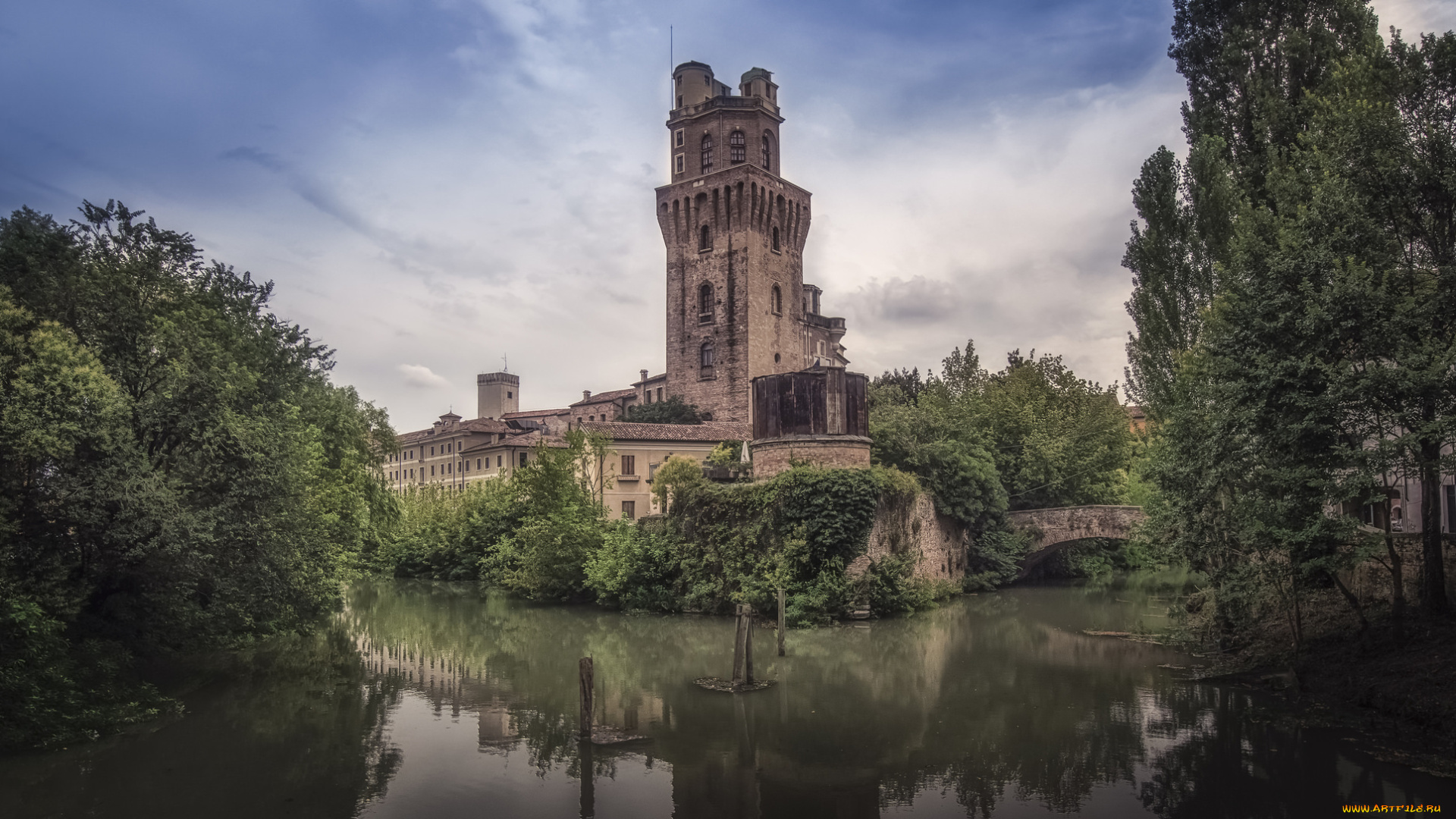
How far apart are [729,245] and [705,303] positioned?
140 inches

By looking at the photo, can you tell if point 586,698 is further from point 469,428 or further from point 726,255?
point 469,428

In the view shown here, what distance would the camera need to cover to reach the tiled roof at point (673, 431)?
47219mm

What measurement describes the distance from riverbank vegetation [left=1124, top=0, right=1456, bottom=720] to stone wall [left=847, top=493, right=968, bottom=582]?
9.39 m

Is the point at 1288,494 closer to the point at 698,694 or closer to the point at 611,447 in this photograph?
the point at 698,694

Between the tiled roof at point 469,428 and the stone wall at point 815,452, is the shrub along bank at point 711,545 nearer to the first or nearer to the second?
the stone wall at point 815,452

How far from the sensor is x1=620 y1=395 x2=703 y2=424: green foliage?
5381 cm

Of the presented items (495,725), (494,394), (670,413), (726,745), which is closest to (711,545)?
(495,725)

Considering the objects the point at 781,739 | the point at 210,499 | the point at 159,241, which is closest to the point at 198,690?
the point at 210,499

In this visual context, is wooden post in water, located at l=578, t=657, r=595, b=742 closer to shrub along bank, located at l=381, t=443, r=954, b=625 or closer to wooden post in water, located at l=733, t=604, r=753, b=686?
wooden post in water, located at l=733, t=604, r=753, b=686

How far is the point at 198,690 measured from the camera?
17422 millimetres

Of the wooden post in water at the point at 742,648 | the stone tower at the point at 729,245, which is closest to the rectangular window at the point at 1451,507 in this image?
the wooden post in water at the point at 742,648

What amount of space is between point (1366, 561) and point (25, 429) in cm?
2070

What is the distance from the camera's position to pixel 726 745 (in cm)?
1396

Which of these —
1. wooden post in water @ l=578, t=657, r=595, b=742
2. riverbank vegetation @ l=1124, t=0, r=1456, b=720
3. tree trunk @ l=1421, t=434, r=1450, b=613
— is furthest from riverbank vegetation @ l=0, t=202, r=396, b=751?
tree trunk @ l=1421, t=434, r=1450, b=613
